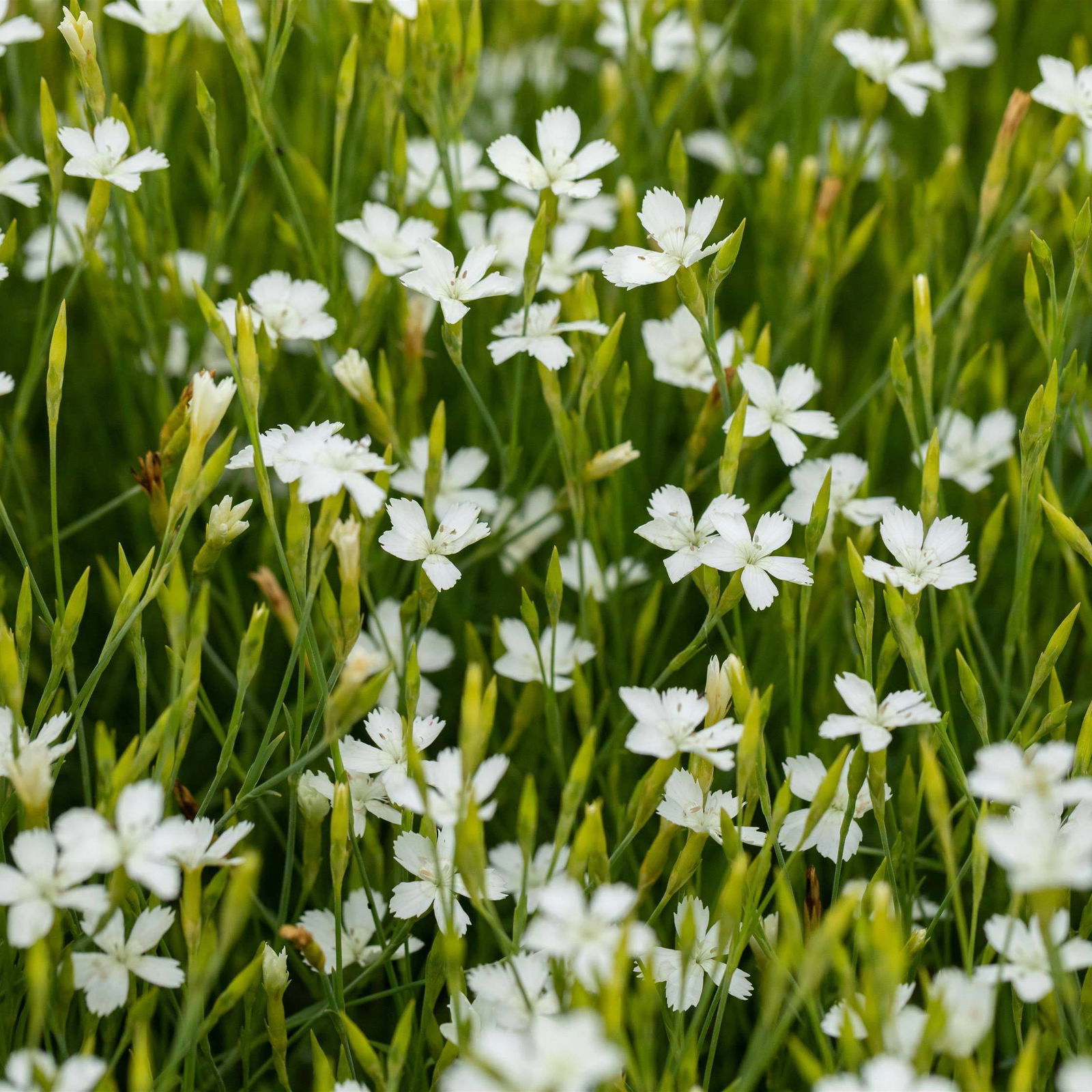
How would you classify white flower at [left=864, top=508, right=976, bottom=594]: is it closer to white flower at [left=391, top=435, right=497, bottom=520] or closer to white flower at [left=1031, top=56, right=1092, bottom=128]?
white flower at [left=391, top=435, right=497, bottom=520]

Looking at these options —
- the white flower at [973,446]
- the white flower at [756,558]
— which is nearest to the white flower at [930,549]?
the white flower at [756,558]

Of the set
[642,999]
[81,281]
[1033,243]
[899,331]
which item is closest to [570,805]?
Result: [642,999]

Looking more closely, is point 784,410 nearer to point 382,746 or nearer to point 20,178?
point 382,746

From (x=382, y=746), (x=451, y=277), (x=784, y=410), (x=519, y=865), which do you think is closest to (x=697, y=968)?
(x=519, y=865)

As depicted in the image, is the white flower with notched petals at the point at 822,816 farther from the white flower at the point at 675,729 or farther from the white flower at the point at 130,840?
the white flower at the point at 130,840

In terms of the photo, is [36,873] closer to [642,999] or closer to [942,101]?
[642,999]

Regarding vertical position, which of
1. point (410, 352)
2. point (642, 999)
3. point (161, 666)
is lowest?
point (161, 666)
